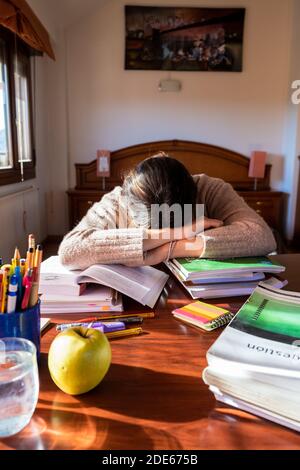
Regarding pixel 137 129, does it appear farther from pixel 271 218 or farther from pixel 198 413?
pixel 198 413

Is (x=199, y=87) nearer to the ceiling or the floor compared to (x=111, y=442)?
nearer to the ceiling

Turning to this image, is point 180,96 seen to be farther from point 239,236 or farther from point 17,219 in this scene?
point 239,236

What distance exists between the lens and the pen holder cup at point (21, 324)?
21.7 inches

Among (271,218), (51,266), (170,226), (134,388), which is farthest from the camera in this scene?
(271,218)

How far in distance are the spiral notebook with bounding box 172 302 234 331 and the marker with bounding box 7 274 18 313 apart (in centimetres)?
33

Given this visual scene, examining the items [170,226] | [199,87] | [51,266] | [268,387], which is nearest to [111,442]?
[268,387]

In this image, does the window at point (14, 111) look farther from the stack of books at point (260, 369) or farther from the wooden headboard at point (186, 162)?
the stack of books at point (260, 369)

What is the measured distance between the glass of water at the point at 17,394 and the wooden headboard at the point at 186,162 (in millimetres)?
3629

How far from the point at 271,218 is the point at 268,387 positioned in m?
3.65

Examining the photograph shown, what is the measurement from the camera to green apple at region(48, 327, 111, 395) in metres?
0.49

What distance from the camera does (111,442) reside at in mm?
423

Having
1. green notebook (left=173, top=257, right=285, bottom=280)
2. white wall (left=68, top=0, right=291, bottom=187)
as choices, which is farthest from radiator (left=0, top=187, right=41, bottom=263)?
green notebook (left=173, top=257, right=285, bottom=280)

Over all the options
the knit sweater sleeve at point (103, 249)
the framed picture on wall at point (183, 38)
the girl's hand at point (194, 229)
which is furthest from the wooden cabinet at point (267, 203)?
the knit sweater sleeve at point (103, 249)

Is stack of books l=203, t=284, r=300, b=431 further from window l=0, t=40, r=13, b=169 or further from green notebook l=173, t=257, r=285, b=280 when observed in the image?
window l=0, t=40, r=13, b=169
